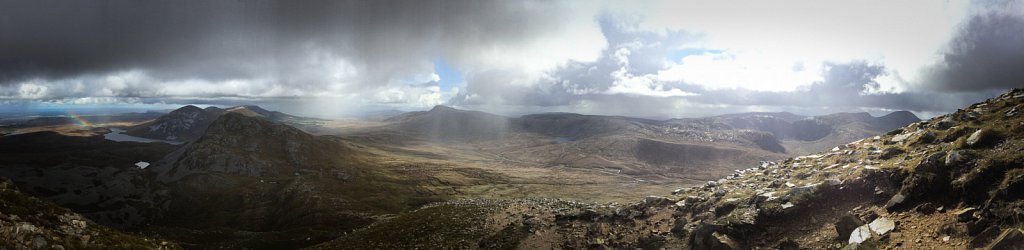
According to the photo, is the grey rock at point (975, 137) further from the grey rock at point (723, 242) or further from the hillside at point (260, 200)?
the hillside at point (260, 200)

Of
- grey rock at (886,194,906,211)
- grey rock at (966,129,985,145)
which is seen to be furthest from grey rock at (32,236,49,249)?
grey rock at (966,129,985,145)

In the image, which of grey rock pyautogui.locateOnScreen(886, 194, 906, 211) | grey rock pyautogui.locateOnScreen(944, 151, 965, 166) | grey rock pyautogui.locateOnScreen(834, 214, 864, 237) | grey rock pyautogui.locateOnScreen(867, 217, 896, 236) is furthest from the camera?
grey rock pyautogui.locateOnScreen(944, 151, 965, 166)

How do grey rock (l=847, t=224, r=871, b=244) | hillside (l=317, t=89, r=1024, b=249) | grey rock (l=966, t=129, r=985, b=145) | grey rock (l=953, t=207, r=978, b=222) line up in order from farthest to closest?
grey rock (l=966, t=129, r=985, b=145) < grey rock (l=847, t=224, r=871, b=244) < hillside (l=317, t=89, r=1024, b=249) < grey rock (l=953, t=207, r=978, b=222)

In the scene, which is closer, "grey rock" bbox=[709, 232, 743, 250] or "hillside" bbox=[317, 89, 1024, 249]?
"hillside" bbox=[317, 89, 1024, 249]

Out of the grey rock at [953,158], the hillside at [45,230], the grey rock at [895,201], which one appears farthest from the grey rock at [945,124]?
the hillside at [45,230]

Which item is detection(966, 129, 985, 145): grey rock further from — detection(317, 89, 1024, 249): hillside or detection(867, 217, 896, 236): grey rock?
detection(867, 217, 896, 236): grey rock

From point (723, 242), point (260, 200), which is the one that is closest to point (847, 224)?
point (723, 242)

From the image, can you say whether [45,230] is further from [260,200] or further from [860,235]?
[260,200]

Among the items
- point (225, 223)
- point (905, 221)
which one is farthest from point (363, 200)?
point (905, 221)
